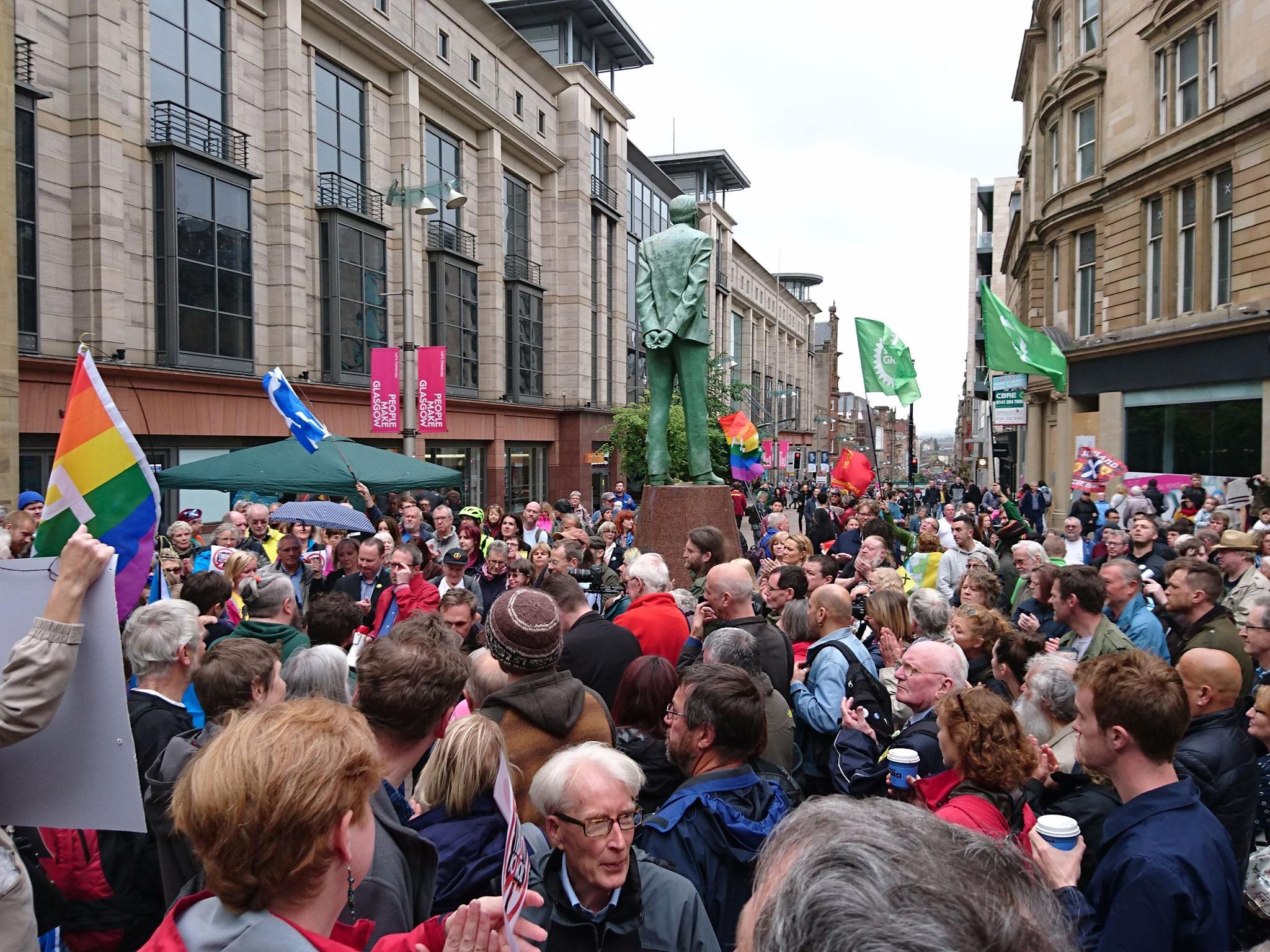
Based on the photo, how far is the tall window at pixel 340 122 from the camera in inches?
989

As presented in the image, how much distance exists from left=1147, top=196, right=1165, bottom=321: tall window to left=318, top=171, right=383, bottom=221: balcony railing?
2135cm

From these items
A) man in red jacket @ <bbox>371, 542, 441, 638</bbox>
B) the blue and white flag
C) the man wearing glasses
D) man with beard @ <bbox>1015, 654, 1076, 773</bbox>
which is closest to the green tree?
the blue and white flag

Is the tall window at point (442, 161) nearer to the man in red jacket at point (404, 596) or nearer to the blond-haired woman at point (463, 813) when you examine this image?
the man in red jacket at point (404, 596)

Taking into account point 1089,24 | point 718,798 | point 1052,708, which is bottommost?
point 718,798

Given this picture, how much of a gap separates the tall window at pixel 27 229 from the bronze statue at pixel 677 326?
12.9 meters

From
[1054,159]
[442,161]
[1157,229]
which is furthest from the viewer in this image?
[442,161]

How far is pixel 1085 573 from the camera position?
5.47 meters

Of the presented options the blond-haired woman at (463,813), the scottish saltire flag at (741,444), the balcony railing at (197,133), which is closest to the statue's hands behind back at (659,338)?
the scottish saltire flag at (741,444)

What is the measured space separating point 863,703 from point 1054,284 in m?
29.1

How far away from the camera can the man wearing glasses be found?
12.6 feet

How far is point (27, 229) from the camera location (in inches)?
672

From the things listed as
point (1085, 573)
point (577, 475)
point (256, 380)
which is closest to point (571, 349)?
point (577, 475)

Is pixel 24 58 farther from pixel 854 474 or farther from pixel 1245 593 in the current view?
pixel 1245 593

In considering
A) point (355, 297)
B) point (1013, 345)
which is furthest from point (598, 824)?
point (355, 297)
